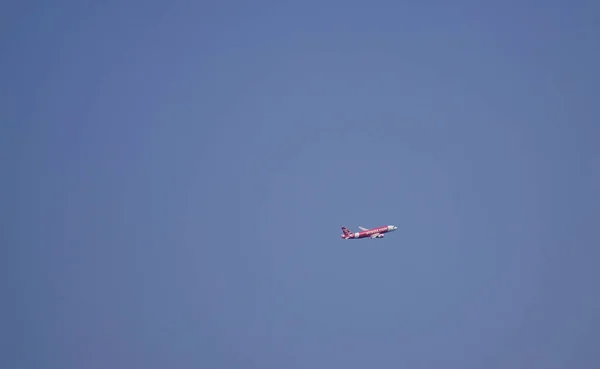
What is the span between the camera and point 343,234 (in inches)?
6619

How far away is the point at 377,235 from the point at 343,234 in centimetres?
710

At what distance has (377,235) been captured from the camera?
16338 cm
